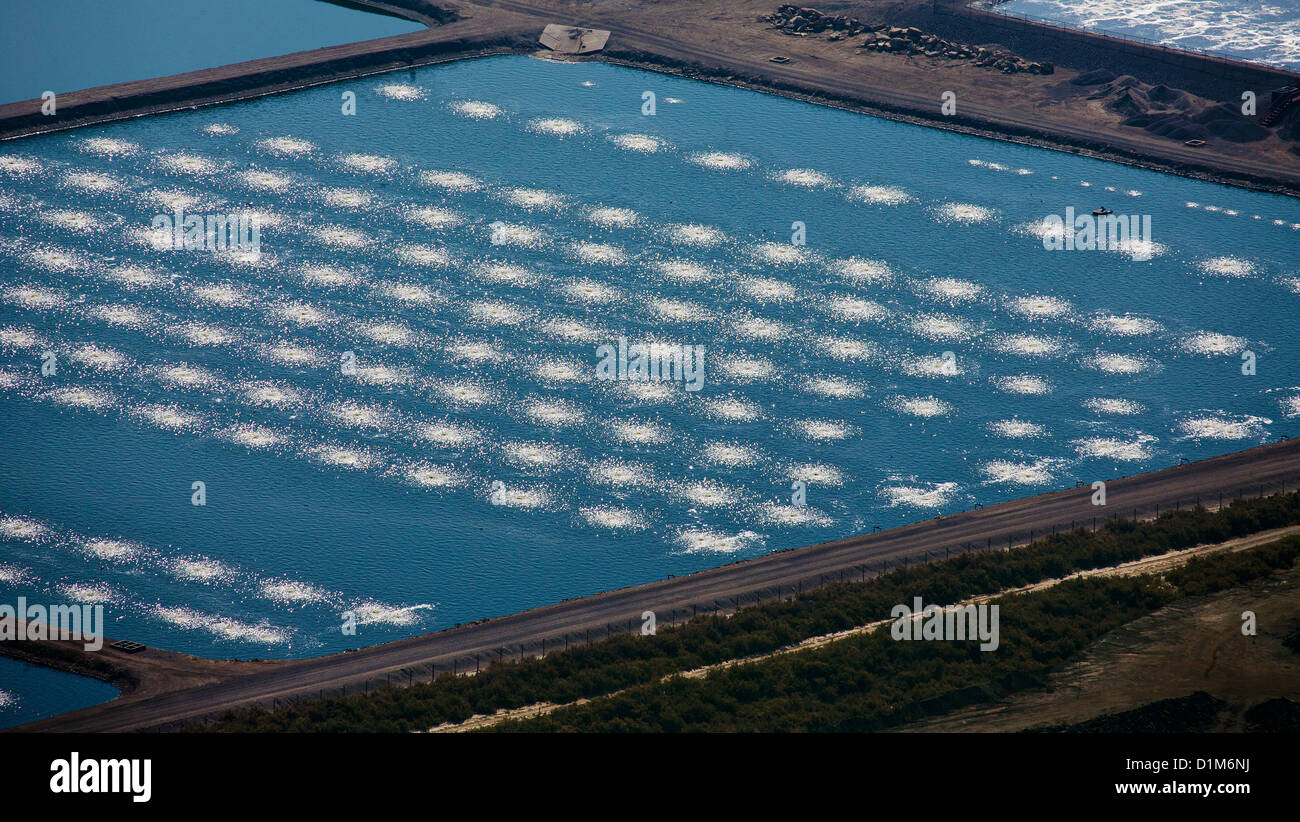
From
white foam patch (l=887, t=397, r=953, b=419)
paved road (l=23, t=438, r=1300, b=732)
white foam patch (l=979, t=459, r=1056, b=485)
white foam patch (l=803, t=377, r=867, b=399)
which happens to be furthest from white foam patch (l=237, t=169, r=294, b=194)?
white foam patch (l=979, t=459, r=1056, b=485)

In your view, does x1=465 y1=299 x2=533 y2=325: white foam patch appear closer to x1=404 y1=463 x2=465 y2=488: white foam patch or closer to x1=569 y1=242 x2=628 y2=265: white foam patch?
x1=569 y1=242 x2=628 y2=265: white foam patch

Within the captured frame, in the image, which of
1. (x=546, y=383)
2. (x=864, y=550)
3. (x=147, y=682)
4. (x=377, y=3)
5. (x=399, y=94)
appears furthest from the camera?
(x=377, y=3)

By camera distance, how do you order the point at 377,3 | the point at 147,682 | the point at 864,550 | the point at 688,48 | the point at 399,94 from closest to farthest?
the point at 147,682 → the point at 864,550 → the point at 399,94 → the point at 688,48 → the point at 377,3

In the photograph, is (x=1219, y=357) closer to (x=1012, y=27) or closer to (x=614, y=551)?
(x=614, y=551)

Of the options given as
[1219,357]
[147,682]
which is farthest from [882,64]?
[147,682]

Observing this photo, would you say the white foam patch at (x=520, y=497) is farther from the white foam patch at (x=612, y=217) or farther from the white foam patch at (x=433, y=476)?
the white foam patch at (x=612, y=217)

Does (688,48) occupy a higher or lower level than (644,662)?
higher

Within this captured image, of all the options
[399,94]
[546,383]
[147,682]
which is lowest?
[147,682]

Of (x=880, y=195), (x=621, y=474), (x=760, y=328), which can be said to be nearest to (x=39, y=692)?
(x=621, y=474)

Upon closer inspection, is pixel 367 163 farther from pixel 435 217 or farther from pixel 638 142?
pixel 638 142

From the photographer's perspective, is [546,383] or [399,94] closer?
[546,383]
